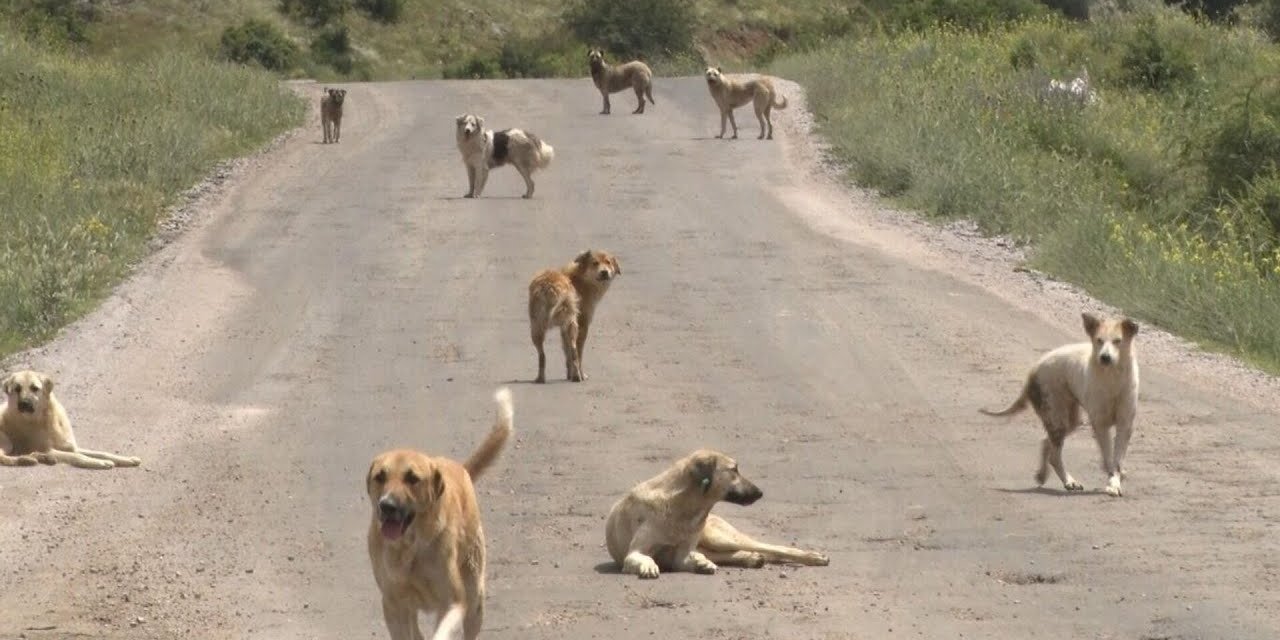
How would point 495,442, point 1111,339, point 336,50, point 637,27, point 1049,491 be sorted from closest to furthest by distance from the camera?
point 495,442 → point 1111,339 → point 1049,491 → point 336,50 → point 637,27

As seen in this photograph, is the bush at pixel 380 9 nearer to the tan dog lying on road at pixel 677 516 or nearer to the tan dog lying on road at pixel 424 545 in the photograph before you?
the tan dog lying on road at pixel 677 516

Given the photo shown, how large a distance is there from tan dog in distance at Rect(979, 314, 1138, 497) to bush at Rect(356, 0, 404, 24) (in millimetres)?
57332

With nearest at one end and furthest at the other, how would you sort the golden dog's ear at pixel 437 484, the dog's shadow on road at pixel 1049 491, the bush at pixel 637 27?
the golden dog's ear at pixel 437 484
the dog's shadow on road at pixel 1049 491
the bush at pixel 637 27

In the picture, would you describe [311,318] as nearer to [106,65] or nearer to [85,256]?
[85,256]

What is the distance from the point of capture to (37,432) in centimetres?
1402

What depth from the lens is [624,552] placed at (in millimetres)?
10938

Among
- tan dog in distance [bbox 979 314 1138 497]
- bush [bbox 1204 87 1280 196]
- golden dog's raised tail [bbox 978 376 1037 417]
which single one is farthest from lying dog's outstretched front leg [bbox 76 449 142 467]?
bush [bbox 1204 87 1280 196]

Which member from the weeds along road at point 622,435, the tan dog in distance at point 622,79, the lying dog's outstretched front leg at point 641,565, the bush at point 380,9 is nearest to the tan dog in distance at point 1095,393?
the weeds along road at point 622,435

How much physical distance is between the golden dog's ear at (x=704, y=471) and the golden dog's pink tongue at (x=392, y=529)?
3.18 meters

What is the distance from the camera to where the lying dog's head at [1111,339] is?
494 inches

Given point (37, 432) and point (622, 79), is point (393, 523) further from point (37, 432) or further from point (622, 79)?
point (622, 79)

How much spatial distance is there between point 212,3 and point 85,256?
46.4 m

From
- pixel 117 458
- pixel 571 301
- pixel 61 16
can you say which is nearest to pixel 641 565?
pixel 117 458

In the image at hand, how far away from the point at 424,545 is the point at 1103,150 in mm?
23155
